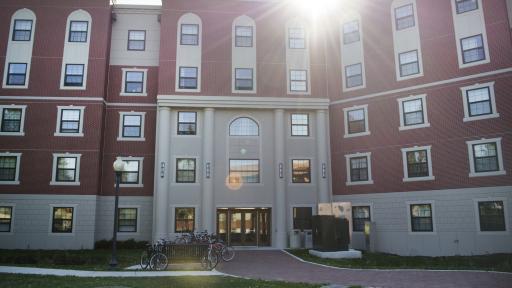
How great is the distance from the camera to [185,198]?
2878cm

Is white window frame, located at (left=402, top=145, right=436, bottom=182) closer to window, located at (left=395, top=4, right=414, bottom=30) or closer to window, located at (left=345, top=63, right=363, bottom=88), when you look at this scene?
window, located at (left=345, top=63, right=363, bottom=88)

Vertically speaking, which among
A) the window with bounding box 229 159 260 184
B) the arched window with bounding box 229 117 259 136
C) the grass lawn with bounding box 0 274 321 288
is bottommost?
the grass lawn with bounding box 0 274 321 288

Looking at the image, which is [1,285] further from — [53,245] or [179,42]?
[179,42]

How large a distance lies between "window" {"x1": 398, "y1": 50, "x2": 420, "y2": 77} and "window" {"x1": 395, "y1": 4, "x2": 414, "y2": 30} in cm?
194

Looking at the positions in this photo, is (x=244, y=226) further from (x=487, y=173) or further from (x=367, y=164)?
(x=487, y=173)

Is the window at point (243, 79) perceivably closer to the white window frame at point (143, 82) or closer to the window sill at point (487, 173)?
the white window frame at point (143, 82)

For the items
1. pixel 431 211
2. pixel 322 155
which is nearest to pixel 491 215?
pixel 431 211

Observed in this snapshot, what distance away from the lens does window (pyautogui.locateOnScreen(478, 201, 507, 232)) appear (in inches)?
911

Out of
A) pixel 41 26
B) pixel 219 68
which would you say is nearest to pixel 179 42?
pixel 219 68

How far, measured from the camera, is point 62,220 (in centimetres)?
2805

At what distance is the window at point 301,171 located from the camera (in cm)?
2984

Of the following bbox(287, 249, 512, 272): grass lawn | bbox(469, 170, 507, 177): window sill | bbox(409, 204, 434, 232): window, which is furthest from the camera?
bbox(409, 204, 434, 232): window

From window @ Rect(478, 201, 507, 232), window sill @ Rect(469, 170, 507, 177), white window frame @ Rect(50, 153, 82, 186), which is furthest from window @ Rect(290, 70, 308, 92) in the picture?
white window frame @ Rect(50, 153, 82, 186)

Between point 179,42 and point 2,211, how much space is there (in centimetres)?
1665
